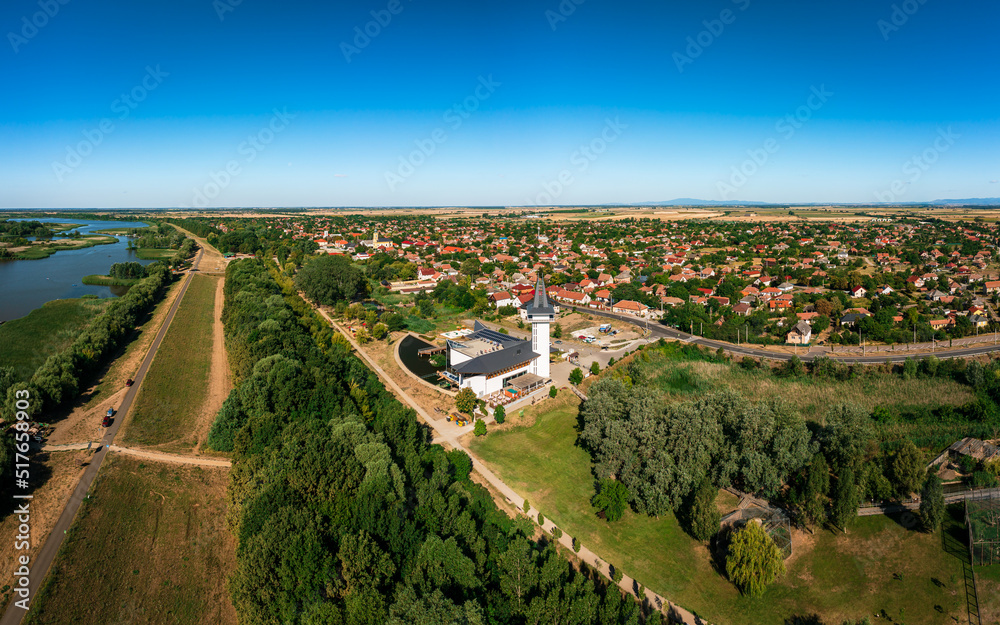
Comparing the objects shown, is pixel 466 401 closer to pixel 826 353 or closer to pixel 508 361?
pixel 508 361

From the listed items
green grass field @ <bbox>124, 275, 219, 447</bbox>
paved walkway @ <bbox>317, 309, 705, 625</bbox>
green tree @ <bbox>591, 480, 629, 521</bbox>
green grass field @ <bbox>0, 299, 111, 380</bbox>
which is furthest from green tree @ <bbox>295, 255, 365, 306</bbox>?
green tree @ <bbox>591, 480, 629, 521</bbox>

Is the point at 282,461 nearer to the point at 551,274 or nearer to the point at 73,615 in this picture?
the point at 73,615

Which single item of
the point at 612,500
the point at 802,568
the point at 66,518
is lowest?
the point at 802,568

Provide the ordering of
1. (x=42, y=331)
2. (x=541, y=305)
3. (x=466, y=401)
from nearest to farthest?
(x=466, y=401)
(x=541, y=305)
(x=42, y=331)

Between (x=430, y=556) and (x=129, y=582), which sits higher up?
(x=430, y=556)

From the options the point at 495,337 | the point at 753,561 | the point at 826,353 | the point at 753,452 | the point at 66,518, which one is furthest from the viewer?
the point at 826,353

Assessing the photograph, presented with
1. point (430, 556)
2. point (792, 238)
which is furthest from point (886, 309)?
point (792, 238)

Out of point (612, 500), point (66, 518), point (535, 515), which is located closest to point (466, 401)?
point (535, 515)
